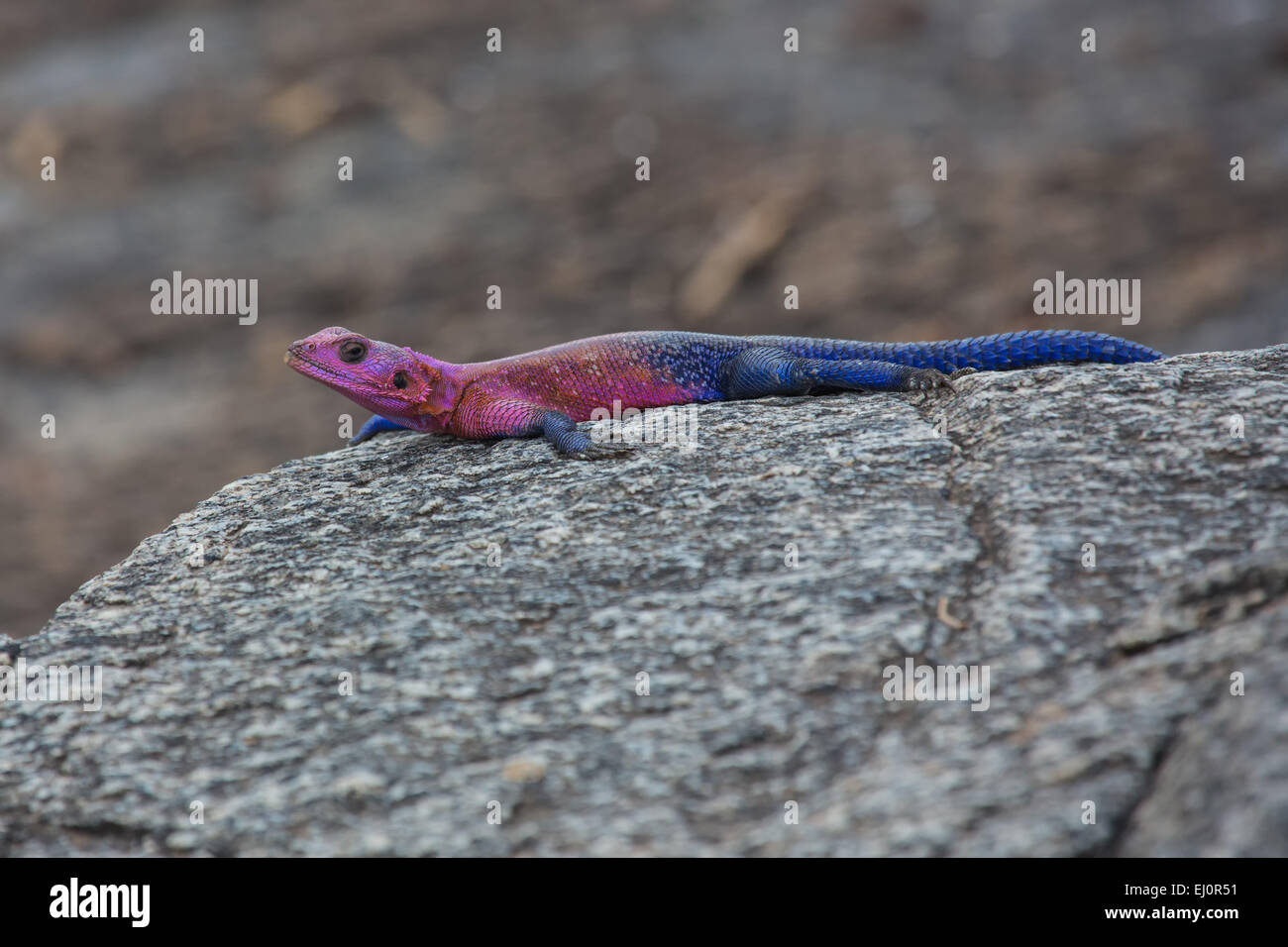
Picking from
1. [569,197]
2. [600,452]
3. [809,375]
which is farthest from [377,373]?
[569,197]

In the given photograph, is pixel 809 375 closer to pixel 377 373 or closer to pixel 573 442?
pixel 573 442

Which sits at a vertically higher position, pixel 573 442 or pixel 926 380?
pixel 926 380

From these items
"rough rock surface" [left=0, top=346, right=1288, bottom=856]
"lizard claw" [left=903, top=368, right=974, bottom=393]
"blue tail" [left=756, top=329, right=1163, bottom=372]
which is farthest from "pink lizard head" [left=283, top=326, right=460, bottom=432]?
"lizard claw" [left=903, top=368, right=974, bottom=393]

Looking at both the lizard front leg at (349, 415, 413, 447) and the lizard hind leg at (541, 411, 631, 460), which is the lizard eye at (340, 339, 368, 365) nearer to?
the lizard front leg at (349, 415, 413, 447)

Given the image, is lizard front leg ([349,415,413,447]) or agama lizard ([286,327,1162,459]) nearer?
agama lizard ([286,327,1162,459])

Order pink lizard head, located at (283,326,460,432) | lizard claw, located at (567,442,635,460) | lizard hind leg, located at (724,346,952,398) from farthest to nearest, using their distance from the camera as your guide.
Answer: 1. pink lizard head, located at (283,326,460,432)
2. lizard hind leg, located at (724,346,952,398)
3. lizard claw, located at (567,442,635,460)

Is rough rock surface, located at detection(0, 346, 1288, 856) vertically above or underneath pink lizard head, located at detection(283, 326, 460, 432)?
underneath

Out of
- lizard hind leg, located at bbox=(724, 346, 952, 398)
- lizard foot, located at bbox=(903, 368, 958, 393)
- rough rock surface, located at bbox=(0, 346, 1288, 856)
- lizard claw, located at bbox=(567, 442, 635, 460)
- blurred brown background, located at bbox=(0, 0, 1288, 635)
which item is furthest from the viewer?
blurred brown background, located at bbox=(0, 0, 1288, 635)
